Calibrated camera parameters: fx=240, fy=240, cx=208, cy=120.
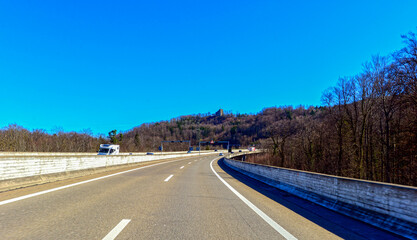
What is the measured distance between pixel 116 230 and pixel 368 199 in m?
5.50

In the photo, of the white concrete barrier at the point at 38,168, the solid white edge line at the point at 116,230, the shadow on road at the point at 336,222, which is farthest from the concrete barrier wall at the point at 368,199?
the white concrete barrier at the point at 38,168

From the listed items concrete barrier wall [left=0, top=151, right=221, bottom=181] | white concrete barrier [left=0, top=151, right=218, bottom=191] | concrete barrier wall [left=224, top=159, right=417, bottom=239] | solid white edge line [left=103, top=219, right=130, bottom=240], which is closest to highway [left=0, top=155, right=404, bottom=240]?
solid white edge line [left=103, top=219, right=130, bottom=240]

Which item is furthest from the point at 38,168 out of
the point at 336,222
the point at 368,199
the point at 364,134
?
the point at 364,134

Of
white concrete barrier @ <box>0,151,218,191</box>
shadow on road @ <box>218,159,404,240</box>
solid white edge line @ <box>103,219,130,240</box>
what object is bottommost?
shadow on road @ <box>218,159,404,240</box>

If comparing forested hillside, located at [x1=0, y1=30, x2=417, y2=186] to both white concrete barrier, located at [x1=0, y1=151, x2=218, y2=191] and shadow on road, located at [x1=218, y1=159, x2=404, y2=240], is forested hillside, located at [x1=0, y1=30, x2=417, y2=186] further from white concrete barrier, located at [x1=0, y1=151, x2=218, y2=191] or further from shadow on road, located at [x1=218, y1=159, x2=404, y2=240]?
white concrete barrier, located at [x1=0, y1=151, x2=218, y2=191]

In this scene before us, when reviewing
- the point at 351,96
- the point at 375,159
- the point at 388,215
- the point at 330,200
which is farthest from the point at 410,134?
the point at 388,215

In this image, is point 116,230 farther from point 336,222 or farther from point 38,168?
point 38,168

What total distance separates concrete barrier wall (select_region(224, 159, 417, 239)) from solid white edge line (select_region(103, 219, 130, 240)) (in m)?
5.11

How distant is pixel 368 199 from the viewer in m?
5.55

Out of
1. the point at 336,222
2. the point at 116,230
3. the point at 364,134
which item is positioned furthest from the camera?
the point at 364,134

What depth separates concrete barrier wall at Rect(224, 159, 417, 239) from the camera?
4500 millimetres

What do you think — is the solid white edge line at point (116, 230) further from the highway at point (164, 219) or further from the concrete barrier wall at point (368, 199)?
the concrete barrier wall at point (368, 199)

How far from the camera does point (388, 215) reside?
495cm

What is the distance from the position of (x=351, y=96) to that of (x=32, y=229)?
33669mm
